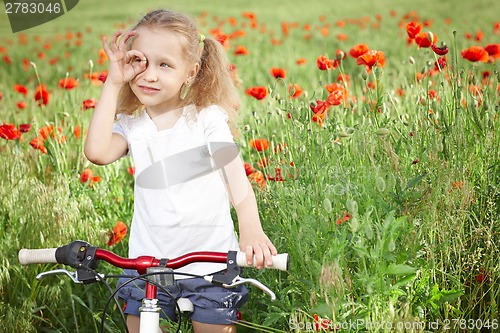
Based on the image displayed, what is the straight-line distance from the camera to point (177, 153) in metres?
2.46

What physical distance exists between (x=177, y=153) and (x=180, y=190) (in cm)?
11

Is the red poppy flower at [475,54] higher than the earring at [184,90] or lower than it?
lower

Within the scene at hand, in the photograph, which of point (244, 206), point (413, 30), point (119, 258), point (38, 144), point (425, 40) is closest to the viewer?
point (119, 258)

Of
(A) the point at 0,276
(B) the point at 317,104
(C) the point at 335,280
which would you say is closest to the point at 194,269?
(C) the point at 335,280

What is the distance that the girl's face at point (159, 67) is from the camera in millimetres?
2350

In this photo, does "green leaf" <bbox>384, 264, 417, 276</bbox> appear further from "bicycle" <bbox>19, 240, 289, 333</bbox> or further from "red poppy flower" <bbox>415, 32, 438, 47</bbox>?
"red poppy flower" <bbox>415, 32, 438, 47</bbox>

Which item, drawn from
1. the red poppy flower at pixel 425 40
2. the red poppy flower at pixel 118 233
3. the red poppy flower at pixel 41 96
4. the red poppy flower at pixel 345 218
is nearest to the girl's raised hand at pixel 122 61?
the red poppy flower at pixel 345 218

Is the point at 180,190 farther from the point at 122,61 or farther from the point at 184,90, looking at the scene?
the point at 122,61

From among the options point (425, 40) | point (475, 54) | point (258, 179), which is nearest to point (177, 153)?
point (258, 179)

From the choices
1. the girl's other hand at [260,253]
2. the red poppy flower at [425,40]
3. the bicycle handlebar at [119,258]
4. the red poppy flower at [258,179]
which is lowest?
the red poppy flower at [258,179]

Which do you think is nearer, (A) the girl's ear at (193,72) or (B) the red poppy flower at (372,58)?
(A) the girl's ear at (193,72)

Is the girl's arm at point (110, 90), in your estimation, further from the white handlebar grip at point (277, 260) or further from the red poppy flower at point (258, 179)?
the red poppy flower at point (258, 179)

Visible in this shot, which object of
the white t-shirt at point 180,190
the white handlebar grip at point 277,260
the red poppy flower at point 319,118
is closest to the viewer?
the white handlebar grip at point 277,260

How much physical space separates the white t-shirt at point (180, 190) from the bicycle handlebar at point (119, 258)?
0.47 metres
